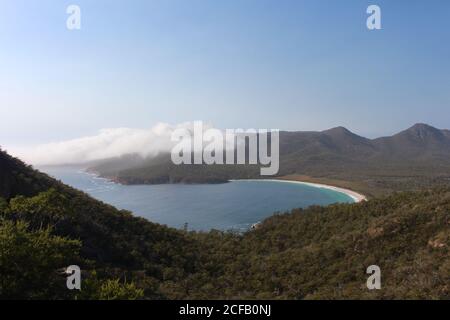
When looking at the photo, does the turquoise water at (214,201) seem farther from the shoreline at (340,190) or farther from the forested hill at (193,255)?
the forested hill at (193,255)

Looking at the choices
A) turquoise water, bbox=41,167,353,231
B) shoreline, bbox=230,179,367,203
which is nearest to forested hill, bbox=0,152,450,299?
turquoise water, bbox=41,167,353,231

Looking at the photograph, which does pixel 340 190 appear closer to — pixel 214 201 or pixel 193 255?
pixel 214 201

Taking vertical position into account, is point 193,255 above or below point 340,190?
above

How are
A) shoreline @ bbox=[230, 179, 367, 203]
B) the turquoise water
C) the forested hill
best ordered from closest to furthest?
the forested hill → the turquoise water → shoreline @ bbox=[230, 179, 367, 203]

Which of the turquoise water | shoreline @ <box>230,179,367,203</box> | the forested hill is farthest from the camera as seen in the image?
shoreline @ <box>230,179,367,203</box>

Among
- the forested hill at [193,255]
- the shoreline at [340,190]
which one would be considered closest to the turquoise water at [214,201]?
the shoreline at [340,190]

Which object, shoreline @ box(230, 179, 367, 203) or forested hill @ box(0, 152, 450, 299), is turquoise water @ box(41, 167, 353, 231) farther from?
forested hill @ box(0, 152, 450, 299)

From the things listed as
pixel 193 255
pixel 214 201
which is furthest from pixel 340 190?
pixel 193 255

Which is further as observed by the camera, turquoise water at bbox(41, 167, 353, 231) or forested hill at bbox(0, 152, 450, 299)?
turquoise water at bbox(41, 167, 353, 231)
